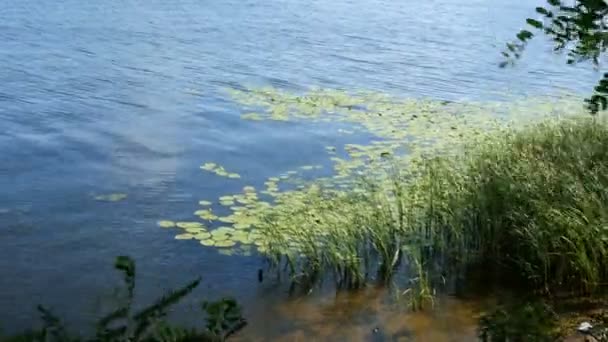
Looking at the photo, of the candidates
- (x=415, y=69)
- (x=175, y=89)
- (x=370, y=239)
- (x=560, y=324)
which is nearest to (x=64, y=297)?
(x=370, y=239)

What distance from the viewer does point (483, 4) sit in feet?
71.4

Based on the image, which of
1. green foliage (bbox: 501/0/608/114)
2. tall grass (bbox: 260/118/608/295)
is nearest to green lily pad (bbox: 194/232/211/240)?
tall grass (bbox: 260/118/608/295)

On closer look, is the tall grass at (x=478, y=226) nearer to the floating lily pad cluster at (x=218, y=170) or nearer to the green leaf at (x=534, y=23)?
the floating lily pad cluster at (x=218, y=170)

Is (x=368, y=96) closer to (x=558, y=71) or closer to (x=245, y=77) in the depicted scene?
(x=245, y=77)

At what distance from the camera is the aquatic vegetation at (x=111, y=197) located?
6742 mm

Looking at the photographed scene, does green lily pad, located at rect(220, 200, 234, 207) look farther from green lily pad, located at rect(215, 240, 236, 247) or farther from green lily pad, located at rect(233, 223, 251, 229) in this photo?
green lily pad, located at rect(215, 240, 236, 247)

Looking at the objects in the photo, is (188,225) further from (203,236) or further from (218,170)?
(218,170)

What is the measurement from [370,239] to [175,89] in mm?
6233

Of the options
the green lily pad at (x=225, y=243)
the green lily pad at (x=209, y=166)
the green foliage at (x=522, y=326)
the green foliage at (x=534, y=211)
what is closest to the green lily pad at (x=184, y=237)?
the green lily pad at (x=225, y=243)

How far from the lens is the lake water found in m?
5.20

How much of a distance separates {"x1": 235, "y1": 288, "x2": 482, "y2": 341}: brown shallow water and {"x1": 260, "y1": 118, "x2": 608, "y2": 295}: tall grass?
20cm

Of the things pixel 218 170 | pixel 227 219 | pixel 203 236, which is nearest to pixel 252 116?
pixel 218 170

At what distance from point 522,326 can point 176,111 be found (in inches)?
268

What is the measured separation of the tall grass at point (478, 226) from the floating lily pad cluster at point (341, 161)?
0.10ft
